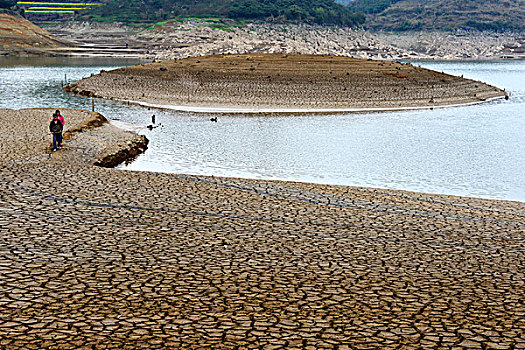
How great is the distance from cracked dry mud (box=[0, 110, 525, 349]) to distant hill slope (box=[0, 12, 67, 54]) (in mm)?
134784

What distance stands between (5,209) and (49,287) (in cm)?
632

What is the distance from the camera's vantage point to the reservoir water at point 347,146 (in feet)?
97.1

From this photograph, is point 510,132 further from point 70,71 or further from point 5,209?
point 70,71

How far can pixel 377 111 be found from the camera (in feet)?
193

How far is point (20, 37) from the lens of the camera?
151500 millimetres

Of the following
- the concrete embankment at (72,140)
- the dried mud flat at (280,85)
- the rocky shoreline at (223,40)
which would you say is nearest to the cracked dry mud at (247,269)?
the concrete embankment at (72,140)

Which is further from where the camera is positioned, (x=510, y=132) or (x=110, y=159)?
(x=510, y=132)

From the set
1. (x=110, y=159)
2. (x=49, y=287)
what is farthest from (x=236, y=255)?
(x=110, y=159)

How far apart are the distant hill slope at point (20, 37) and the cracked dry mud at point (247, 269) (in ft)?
442

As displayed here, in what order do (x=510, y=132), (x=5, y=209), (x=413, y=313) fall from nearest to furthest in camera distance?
(x=413, y=313)
(x=5, y=209)
(x=510, y=132)

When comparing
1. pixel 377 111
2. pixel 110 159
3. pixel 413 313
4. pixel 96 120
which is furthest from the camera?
pixel 377 111

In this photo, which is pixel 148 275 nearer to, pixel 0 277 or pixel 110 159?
pixel 0 277

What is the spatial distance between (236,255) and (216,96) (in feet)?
157

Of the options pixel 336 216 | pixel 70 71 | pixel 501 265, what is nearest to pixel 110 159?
pixel 336 216
